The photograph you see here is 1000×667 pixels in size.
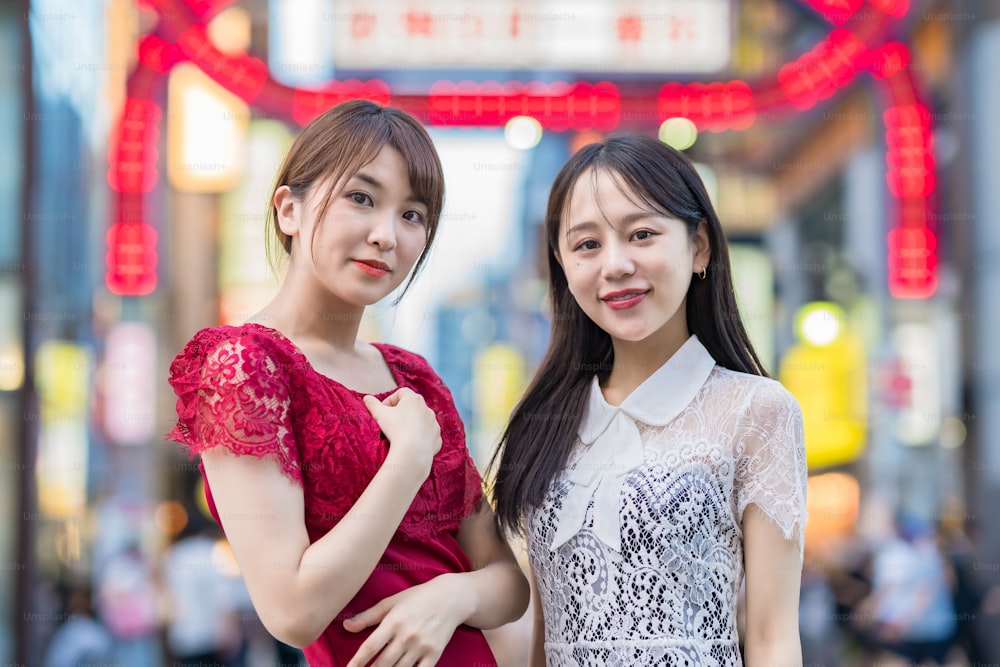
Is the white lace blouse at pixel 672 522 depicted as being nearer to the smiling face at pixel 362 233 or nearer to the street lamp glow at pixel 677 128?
the smiling face at pixel 362 233

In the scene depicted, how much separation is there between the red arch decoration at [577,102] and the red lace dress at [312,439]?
487 centimetres

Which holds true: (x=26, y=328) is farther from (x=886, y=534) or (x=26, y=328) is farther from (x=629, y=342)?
(x=886, y=534)

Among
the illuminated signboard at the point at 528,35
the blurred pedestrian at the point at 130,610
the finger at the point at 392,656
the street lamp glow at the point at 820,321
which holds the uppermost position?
the illuminated signboard at the point at 528,35

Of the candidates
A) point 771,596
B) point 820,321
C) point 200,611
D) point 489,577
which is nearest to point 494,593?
point 489,577

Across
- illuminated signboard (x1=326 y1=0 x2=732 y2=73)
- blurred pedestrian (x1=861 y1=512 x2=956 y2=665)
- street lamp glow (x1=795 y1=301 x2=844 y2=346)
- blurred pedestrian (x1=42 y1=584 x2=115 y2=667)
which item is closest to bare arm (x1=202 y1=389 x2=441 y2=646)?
blurred pedestrian (x1=42 y1=584 x2=115 y2=667)

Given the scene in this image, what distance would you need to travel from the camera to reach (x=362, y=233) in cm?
177

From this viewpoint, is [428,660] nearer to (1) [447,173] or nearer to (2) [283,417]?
(2) [283,417]

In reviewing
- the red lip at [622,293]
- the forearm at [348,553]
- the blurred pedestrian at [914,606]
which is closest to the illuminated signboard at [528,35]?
the blurred pedestrian at [914,606]

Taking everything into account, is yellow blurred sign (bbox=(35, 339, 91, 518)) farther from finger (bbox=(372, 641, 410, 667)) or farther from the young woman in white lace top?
finger (bbox=(372, 641, 410, 667))

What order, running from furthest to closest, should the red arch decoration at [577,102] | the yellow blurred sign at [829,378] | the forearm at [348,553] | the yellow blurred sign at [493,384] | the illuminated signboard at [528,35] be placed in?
the yellow blurred sign at [493,384], the yellow blurred sign at [829,378], the illuminated signboard at [528,35], the red arch decoration at [577,102], the forearm at [348,553]

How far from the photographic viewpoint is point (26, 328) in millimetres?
4914

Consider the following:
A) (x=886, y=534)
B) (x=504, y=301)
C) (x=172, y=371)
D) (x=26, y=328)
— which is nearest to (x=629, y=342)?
(x=172, y=371)

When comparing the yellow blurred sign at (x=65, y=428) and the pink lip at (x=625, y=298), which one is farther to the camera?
the yellow blurred sign at (x=65, y=428)

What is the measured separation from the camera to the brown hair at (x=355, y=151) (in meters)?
1.79
